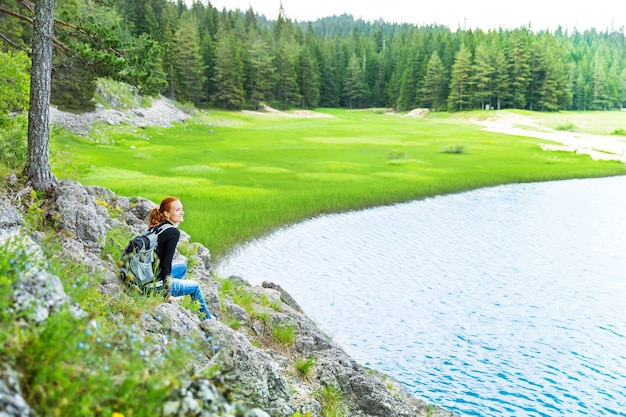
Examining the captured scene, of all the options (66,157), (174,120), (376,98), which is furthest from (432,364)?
(376,98)

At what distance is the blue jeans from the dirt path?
2017 inches

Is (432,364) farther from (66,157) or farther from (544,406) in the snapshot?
(66,157)

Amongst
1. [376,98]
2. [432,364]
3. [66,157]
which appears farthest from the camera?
[376,98]

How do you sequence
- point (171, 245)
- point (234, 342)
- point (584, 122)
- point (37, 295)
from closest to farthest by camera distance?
point (37, 295), point (234, 342), point (171, 245), point (584, 122)

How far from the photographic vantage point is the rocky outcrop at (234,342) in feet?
15.4

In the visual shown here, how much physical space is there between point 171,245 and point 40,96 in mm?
6418

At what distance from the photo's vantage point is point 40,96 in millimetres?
13117

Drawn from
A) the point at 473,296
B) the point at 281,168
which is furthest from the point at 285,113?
the point at 473,296

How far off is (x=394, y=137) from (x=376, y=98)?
84.6 m

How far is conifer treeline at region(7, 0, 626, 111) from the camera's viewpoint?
327 ft

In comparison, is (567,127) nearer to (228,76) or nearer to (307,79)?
(228,76)

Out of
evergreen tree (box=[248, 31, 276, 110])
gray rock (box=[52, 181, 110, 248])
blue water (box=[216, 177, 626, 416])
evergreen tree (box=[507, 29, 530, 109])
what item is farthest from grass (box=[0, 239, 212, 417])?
evergreen tree (box=[507, 29, 530, 109])

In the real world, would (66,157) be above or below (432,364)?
above

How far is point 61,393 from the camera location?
13.5ft
